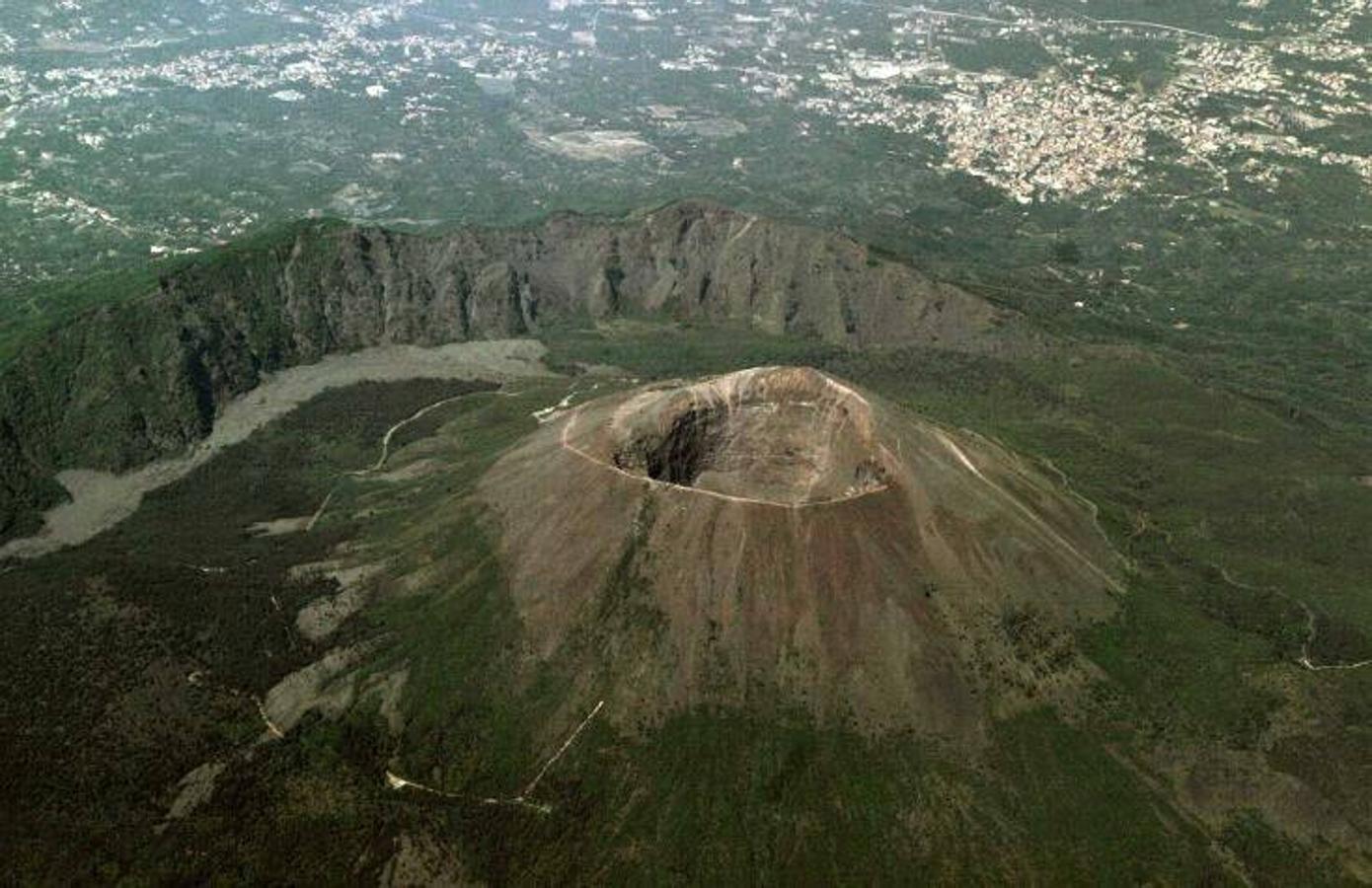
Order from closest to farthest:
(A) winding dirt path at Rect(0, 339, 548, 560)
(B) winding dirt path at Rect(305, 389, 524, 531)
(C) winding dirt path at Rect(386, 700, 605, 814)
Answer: (C) winding dirt path at Rect(386, 700, 605, 814)
(B) winding dirt path at Rect(305, 389, 524, 531)
(A) winding dirt path at Rect(0, 339, 548, 560)

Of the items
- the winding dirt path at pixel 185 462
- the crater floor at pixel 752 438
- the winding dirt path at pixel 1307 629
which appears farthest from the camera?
the winding dirt path at pixel 185 462

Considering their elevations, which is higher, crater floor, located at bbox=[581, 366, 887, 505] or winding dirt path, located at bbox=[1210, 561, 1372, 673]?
crater floor, located at bbox=[581, 366, 887, 505]

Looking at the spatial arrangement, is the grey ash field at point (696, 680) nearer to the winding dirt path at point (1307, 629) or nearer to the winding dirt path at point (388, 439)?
the winding dirt path at point (1307, 629)

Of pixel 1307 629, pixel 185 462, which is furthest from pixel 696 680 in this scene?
pixel 185 462

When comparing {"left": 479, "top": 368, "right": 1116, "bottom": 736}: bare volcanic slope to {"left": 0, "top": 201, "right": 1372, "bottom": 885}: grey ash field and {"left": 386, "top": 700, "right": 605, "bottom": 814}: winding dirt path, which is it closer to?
{"left": 0, "top": 201, "right": 1372, "bottom": 885}: grey ash field

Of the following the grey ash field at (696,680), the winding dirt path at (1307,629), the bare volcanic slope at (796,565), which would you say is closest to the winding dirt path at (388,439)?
the grey ash field at (696,680)

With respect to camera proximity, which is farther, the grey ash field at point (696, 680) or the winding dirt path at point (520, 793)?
the winding dirt path at point (520, 793)

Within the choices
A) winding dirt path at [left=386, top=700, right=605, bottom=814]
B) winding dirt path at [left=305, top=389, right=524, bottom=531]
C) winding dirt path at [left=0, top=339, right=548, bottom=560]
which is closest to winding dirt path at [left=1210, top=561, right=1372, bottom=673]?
winding dirt path at [left=386, top=700, right=605, bottom=814]

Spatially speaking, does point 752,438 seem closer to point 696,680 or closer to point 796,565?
point 796,565

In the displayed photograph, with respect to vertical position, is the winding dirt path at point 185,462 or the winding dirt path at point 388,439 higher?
the winding dirt path at point 388,439
